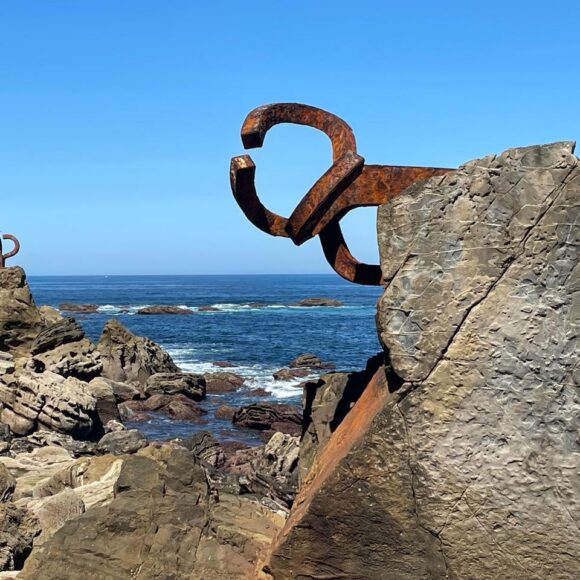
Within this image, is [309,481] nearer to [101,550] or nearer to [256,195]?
[101,550]

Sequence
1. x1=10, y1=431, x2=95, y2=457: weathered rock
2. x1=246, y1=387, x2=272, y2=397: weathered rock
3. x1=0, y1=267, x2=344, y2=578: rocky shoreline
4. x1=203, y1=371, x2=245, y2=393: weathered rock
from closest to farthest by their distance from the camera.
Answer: x1=0, y1=267, x2=344, y2=578: rocky shoreline
x1=10, y1=431, x2=95, y2=457: weathered rock
x1=246, y1=387, x2=272, y2=397: weathered rock
x1=203, y1=371, x2=245, y2=393: weathered rock

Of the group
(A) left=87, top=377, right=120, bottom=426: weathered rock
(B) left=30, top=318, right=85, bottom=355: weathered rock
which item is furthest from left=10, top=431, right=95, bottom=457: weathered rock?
(B) left=30, top=318, right=85, bottom=355: weathered rock

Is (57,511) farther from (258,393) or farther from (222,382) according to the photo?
(222,382)

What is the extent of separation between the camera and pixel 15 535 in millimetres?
5383

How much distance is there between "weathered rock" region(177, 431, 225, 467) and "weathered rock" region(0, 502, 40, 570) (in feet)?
29.4

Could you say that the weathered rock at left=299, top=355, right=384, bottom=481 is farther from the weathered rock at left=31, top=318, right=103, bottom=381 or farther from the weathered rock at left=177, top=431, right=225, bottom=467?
Result: the weathered rock at left=31, top=318, right=103, bottom=381

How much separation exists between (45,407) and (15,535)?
947cm

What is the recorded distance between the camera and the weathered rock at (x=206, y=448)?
48.5 ft

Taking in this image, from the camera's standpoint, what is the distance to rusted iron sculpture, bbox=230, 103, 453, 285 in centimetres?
475

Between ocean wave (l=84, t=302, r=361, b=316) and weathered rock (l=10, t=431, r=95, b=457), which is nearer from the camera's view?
weathered rock (l=10, t=431, r=95, b=457)

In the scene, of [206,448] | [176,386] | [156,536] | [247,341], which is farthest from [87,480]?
[247,341]

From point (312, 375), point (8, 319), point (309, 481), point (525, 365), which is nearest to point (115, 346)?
Result: point (8, 319)

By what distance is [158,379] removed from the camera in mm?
25469

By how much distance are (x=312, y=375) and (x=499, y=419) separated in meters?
26.8
